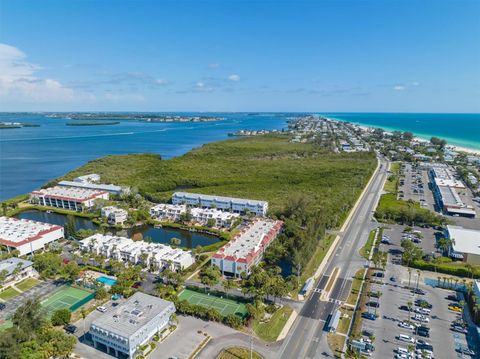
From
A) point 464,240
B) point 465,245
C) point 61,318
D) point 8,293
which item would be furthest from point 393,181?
point 8,293

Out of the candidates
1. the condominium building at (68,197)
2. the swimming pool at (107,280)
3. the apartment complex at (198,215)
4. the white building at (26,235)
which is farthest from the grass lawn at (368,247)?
the condominium building at (68,197)

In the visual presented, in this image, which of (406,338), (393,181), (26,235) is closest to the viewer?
(406,338)

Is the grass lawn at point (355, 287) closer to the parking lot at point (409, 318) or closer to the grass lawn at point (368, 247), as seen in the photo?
the parking lot at point (409, 318)

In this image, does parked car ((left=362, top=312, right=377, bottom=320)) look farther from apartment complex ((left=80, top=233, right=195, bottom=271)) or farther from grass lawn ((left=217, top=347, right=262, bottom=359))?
apartment complex ((left=80, top=233, right=195, bottom=271))

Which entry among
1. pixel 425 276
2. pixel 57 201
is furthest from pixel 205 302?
pixel 57 201

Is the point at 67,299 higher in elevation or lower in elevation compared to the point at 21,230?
lower

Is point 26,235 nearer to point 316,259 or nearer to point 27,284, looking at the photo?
point 27,284

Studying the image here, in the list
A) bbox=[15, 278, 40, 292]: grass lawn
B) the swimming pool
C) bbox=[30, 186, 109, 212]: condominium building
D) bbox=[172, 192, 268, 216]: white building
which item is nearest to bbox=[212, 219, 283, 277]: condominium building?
bbox=[172, 192, 268, 216]: white building
